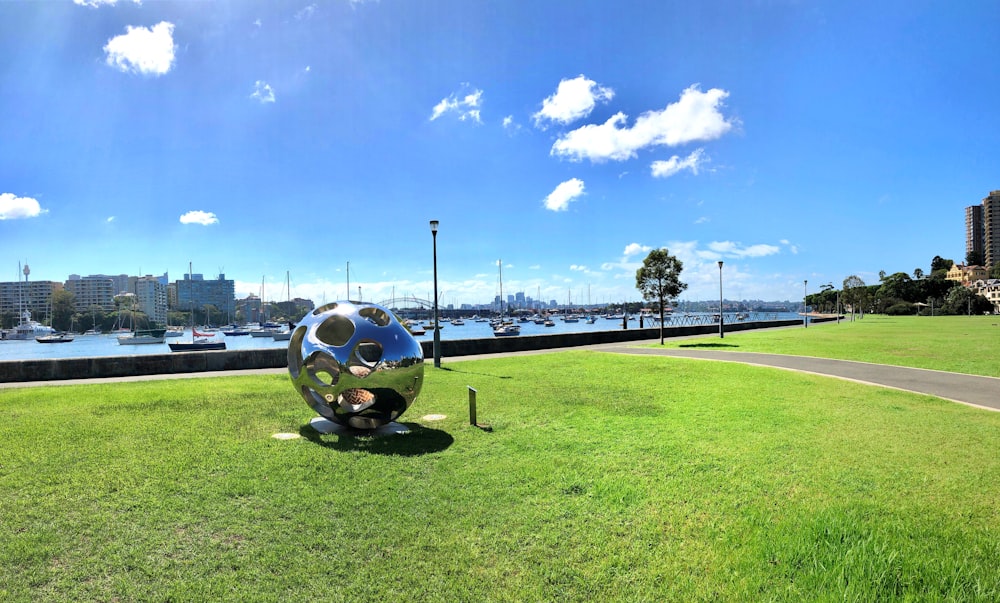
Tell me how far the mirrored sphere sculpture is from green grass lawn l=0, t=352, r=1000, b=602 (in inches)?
22.8

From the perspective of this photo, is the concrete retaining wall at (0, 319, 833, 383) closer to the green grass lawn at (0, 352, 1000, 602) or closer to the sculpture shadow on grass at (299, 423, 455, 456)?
the green grass lawn at (0, 352, 1000, 602)

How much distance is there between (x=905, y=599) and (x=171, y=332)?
145174mm

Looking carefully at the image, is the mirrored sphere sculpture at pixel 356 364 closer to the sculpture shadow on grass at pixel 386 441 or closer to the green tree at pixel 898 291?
the sculpture shadow on grass at pixel 386 441

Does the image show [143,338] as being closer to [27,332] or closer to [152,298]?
[27,332]

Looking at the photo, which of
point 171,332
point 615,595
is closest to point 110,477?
point 615,595

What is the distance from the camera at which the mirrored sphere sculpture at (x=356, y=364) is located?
8094 mm

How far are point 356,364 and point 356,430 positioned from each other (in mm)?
1511

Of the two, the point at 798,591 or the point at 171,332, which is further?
the point at 171,332

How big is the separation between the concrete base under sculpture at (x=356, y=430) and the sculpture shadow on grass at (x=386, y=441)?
0.02 metres

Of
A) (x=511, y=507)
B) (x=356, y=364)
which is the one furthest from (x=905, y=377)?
(x=356, y=364)

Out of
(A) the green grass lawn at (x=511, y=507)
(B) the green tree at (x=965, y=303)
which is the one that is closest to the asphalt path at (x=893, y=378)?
(A) the green grass lawn at (x=511, y=507)

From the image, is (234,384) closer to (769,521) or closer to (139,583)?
(139,583)

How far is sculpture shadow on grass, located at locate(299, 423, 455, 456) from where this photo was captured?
24.7ft

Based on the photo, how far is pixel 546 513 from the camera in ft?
16.7
